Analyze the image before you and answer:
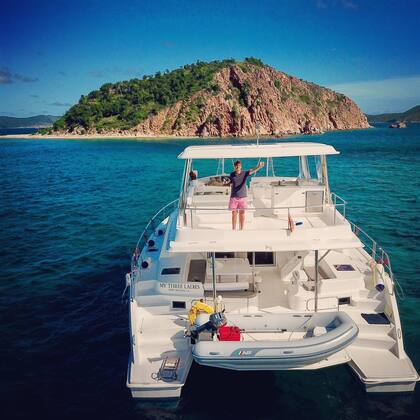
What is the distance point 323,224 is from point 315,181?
2.72m

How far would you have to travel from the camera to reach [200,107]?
123 meters

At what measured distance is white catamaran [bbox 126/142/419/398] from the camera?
7355 millimetres

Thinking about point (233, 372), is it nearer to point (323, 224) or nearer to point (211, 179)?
point (323, 224)

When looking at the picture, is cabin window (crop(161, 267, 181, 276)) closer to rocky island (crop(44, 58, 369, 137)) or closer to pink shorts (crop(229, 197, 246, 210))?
pink shorts (crop(229, 197, 246, 210))

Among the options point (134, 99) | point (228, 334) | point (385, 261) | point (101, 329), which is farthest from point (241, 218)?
point (134, 99)

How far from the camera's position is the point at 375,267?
9.52 m

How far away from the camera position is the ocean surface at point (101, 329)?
307 inches

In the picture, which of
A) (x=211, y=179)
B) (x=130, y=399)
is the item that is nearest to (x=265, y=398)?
(x=130, y=399)

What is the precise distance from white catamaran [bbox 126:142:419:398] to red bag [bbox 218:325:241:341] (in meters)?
0.02

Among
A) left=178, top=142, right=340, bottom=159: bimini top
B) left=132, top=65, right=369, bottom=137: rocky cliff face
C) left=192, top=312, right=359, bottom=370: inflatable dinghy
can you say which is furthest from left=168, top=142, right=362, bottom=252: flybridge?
left=132, top=65, right=369, bottom=137: rocky cliff face

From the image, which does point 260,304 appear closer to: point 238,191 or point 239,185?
point 238,191

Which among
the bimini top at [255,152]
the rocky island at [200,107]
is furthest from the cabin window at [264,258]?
the rocky island at [200,107]

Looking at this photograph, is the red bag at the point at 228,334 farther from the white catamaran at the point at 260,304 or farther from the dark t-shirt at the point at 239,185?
the dark t-shirt at the point at 239,185

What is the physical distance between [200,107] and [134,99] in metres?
30.8
